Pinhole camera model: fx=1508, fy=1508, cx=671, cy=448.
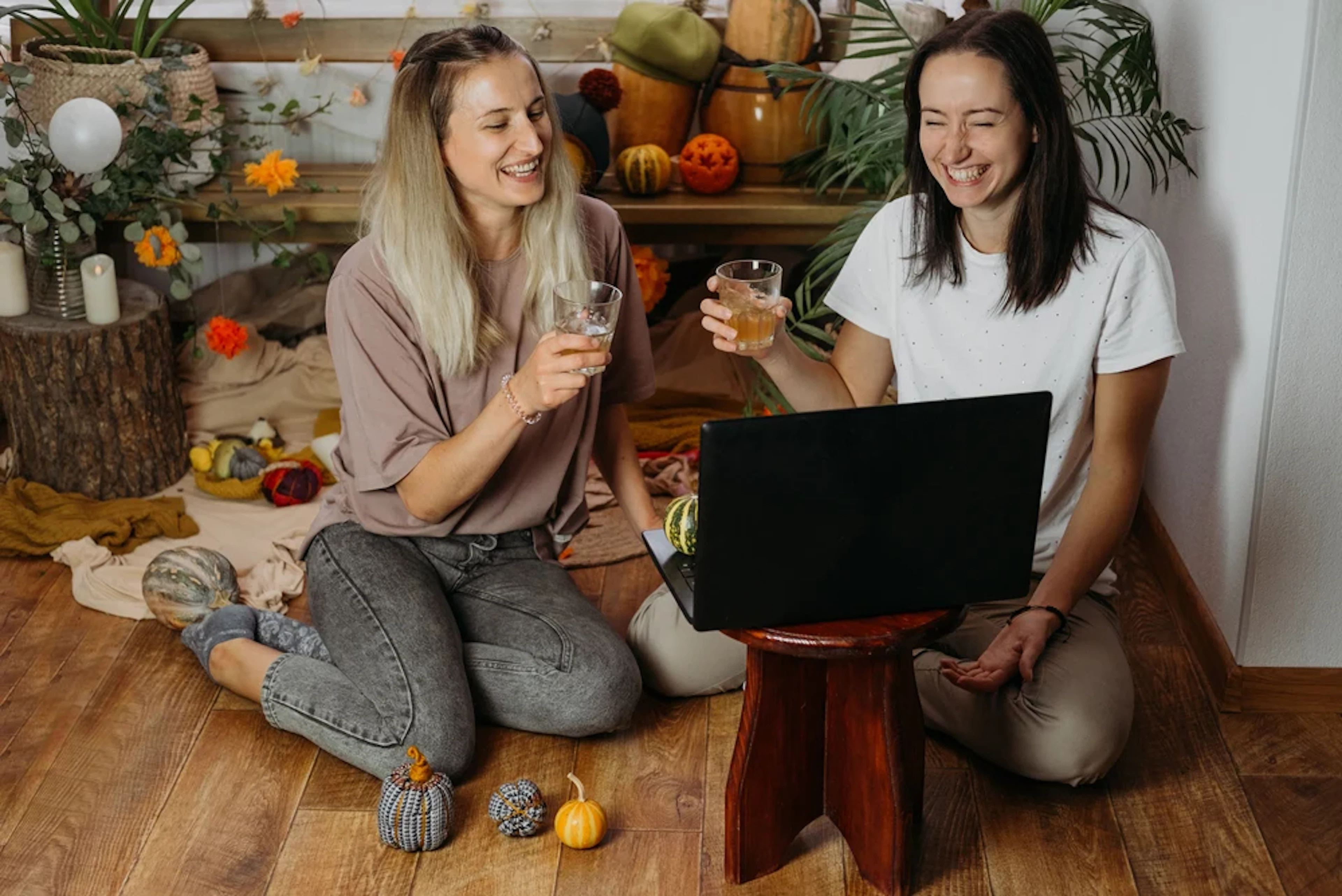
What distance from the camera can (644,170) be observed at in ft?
11.3

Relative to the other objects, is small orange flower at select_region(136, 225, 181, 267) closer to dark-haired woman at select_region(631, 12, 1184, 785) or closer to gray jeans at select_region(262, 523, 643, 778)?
gray jeans at select_region(262, 523, 643, 778)

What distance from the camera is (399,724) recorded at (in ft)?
7.20

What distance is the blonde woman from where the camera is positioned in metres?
2.14

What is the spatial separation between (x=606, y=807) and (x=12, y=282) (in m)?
1.75

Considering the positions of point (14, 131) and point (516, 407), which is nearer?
point (516, 407)

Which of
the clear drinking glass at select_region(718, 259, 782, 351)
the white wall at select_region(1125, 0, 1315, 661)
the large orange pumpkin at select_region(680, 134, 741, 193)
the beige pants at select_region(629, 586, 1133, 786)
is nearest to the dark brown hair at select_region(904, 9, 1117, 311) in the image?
the white wall at select_region(1125, 0, 1315, 661)

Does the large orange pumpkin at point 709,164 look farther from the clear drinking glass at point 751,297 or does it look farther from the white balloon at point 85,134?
the clear drinking glass at point 751,297

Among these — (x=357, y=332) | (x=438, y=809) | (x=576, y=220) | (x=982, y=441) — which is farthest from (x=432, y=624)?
(x=982, y=441)

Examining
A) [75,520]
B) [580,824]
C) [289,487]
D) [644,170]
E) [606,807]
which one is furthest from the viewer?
[644,170]

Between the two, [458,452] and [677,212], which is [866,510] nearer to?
[458,452]

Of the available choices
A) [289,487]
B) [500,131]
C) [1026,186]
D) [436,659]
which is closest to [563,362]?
[500,131]

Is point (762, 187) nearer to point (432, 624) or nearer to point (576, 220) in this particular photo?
point (576, 220)

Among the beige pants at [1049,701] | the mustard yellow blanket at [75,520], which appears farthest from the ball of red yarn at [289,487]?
the beige pants at [1049,701]

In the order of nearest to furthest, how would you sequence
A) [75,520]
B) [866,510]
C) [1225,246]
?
[866,510] → [1225,246] → [75,520]
